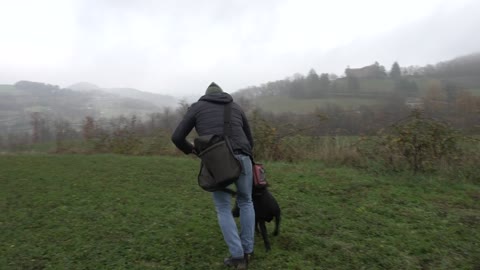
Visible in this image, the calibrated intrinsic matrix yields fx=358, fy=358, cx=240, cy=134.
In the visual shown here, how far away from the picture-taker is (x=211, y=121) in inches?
126

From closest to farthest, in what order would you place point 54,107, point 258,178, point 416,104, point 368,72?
point 258,178 → point 416,104 → point 368,72 → point 54,107

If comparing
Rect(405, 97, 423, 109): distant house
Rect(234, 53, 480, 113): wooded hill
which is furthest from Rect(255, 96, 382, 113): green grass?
Rect(405, 97, 423, 109): distant house

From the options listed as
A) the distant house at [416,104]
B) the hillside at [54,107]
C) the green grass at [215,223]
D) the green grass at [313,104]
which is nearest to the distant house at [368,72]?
the green grass at [313,104]

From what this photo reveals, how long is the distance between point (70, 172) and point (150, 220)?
Result: 4.75 m

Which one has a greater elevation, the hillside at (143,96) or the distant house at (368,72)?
the hillside at (143,96)

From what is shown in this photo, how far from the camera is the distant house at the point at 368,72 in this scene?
19025mm

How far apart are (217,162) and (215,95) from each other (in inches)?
24.8

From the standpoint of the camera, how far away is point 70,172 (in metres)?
8.66

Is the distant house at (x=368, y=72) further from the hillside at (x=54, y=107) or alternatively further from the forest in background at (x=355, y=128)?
the hillside at (x=54, y=107)

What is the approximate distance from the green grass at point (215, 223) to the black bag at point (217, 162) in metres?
0.93

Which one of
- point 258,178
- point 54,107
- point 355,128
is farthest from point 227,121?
point 54,107

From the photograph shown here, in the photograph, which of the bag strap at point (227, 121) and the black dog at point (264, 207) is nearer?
the bag strap at point (227, 121)

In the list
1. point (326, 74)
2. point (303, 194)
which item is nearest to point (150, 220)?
point (303, 194)

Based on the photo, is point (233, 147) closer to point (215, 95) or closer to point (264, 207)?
point (215, 95)
